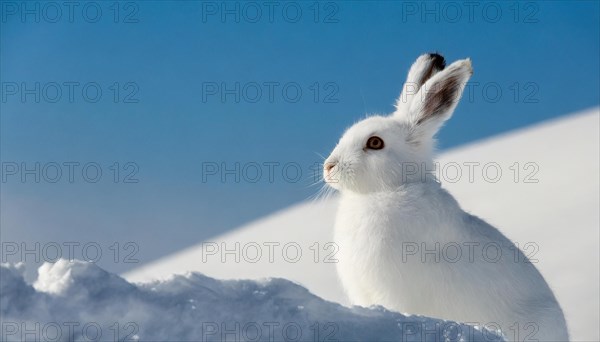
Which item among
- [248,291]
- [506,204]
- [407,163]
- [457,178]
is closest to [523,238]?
[506,204]

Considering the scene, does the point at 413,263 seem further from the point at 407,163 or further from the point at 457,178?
the point at 457,178

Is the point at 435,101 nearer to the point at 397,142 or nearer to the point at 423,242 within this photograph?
the point at 397,142

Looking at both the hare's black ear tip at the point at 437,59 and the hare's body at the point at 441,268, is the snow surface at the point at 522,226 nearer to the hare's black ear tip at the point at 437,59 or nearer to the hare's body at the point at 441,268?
the hare's body at the point at 441,268

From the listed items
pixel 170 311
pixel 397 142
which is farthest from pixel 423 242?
pixel 170 311

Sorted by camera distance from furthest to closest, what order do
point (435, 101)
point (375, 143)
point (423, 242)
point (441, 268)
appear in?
point (435, 101)
point (375, 143)
point (423, 242)
point (441, 268)

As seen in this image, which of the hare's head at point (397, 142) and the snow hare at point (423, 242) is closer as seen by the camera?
the snow hare at point (423, 242)

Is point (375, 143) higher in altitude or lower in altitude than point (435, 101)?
lower

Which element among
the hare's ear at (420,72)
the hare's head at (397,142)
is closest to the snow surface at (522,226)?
the hare's head at (397,142)
